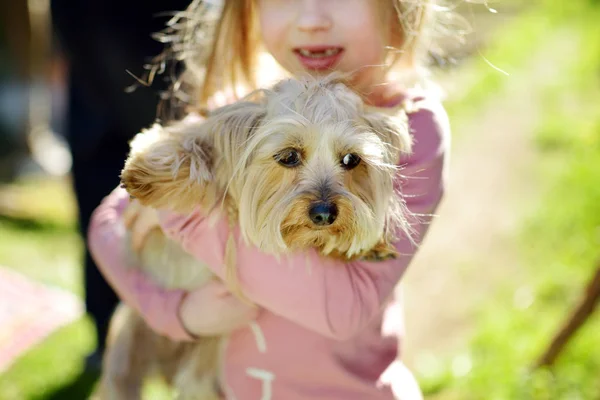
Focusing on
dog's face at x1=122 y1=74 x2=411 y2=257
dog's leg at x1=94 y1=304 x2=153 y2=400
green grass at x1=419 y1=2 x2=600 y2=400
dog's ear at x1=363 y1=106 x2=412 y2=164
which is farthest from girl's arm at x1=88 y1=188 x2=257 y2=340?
green grass at x1=419 y1=2 x2=600 y2=400

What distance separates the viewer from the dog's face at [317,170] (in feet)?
4.78

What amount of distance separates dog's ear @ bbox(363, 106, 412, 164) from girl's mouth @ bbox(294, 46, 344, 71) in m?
0.23

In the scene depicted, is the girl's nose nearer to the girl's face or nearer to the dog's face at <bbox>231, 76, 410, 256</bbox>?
the girl's face

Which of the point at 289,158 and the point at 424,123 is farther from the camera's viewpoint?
the point at 424,123

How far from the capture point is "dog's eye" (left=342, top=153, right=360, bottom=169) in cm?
148

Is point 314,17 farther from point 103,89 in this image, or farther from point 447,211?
point 447,211

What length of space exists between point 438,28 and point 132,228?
1.03 meters

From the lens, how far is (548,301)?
3.46 m

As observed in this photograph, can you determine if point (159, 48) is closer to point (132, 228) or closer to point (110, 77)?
point (110, 77)

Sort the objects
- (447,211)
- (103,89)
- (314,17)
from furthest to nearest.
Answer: (447,211) → (103,89) → (314,17)

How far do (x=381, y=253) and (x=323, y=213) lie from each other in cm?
25

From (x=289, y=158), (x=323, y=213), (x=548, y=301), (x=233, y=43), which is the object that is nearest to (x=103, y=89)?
(x=233, y=43)

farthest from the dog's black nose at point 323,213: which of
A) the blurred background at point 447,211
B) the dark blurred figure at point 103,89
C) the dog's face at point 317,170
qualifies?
the dark blurred figure at point 103,89

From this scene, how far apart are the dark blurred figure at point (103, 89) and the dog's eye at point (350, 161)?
4.14 feet
